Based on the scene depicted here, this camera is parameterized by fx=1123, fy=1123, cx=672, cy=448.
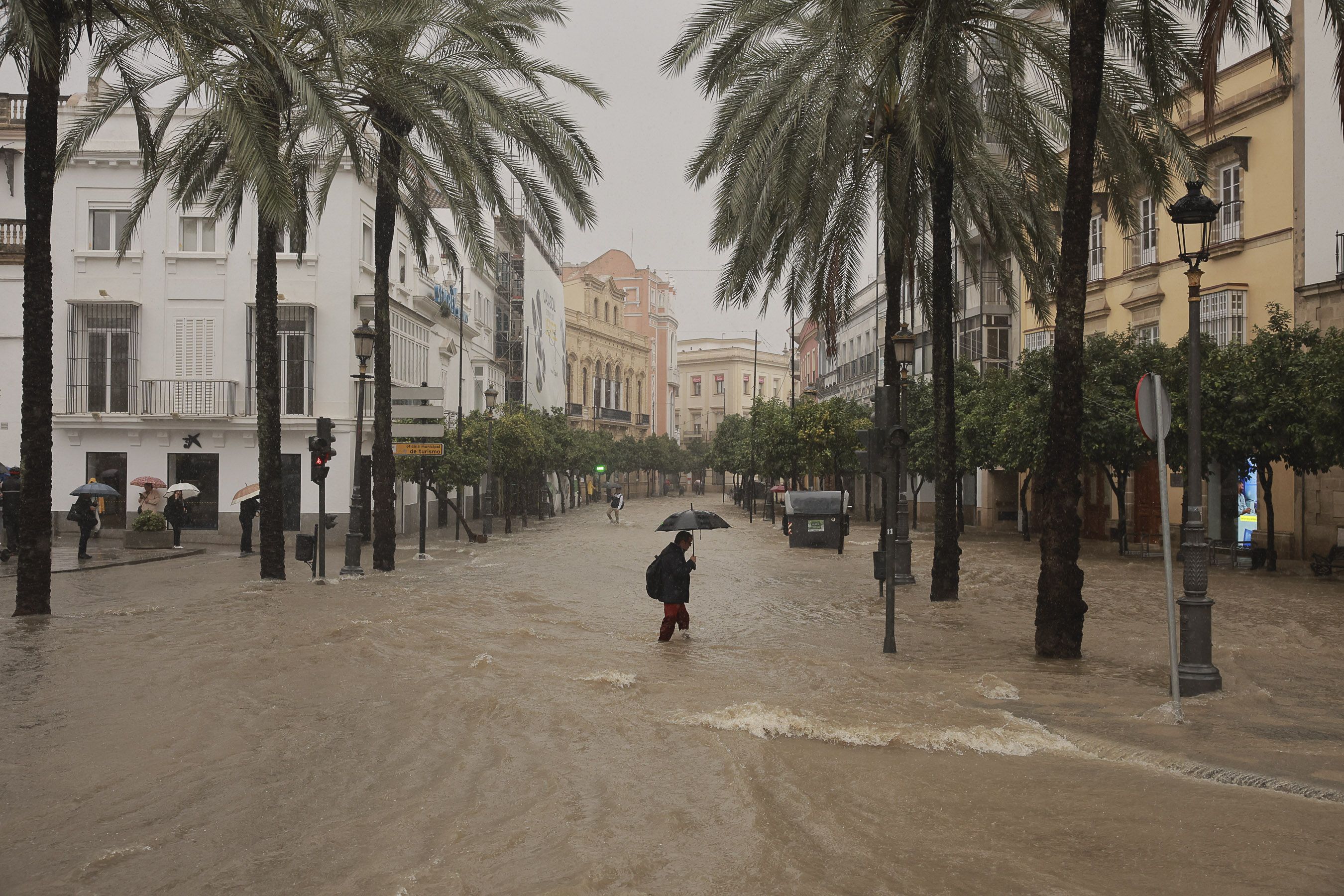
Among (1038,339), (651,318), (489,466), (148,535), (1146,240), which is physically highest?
(651,318)

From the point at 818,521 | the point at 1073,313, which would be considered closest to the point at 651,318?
the point at 818,521

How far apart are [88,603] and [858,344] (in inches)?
2070

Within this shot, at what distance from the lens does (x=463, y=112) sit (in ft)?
58.0

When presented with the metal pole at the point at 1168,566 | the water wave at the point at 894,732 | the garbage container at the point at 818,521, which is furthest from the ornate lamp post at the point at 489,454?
the metal pole at the point at 1168,566

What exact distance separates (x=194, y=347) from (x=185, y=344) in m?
0.30

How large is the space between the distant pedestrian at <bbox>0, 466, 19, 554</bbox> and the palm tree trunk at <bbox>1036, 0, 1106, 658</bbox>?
66.3 ft

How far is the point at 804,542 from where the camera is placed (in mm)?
30516

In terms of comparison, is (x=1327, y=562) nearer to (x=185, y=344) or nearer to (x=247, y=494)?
(x=247, y=494)

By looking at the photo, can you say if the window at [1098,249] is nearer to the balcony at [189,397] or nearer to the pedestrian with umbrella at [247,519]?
the pedestrian with umbrella at [247,519]

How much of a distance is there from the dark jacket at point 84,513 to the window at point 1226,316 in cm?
2465

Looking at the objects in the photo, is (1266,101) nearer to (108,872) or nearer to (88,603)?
(88,603)

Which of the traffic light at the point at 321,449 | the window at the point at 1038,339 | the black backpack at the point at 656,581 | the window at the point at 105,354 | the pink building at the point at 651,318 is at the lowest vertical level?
the black backpack at the point at 656,581

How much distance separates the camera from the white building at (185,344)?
31844mm

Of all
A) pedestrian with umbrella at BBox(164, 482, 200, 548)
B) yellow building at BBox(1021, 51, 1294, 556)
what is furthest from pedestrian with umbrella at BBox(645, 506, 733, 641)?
pedestrian with umbrella at BBox(164, 482, 200, 548)
